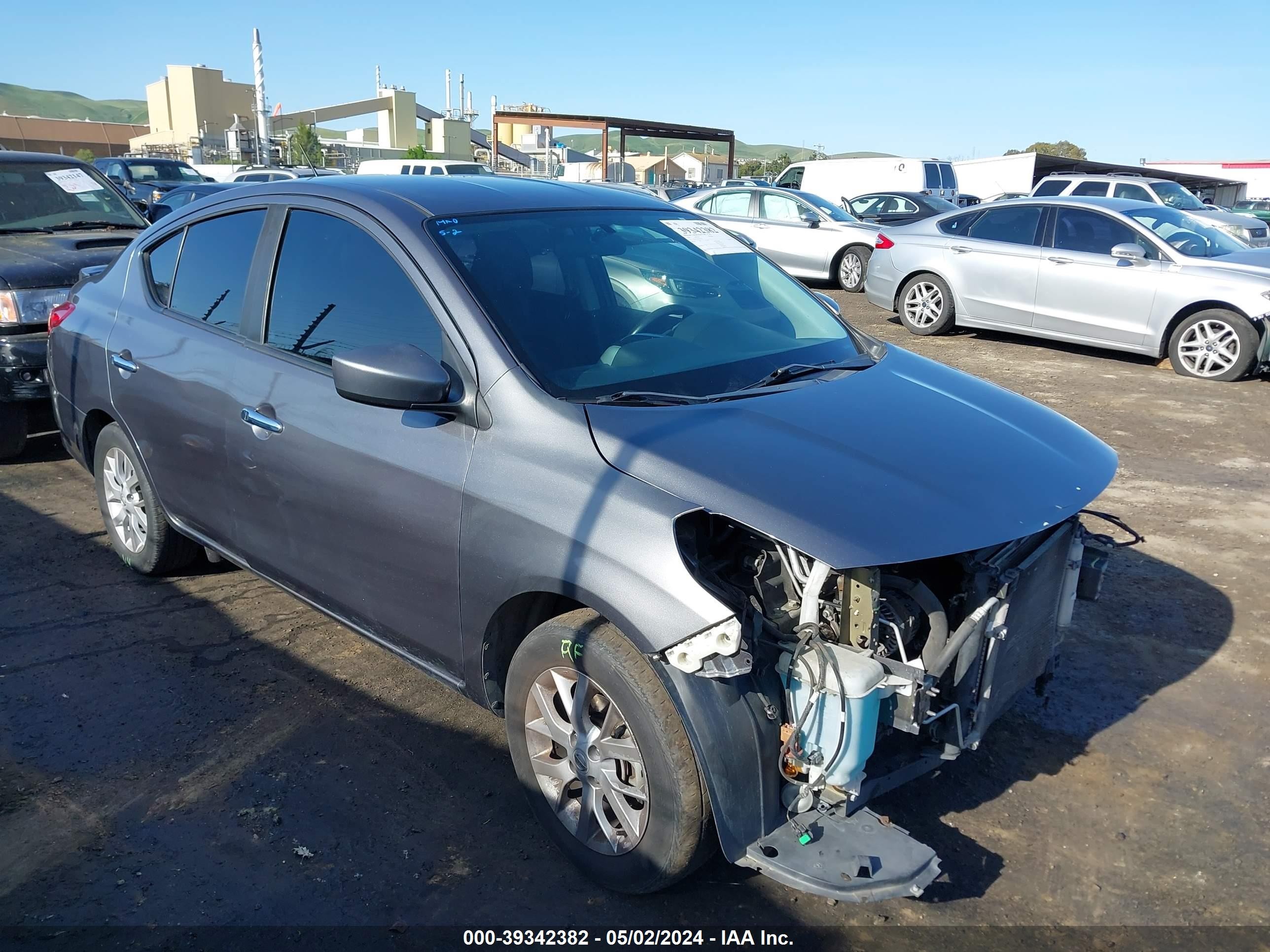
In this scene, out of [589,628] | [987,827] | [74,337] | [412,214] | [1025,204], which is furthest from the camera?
[1025,204]

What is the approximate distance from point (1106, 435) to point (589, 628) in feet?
19.9

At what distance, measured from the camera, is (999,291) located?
10.8 metres

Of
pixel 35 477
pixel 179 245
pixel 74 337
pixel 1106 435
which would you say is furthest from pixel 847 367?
pixel 35 477

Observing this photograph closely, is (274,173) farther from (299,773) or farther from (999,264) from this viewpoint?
(299,773)

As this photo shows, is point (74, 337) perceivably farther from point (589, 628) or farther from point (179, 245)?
point (589, 628)

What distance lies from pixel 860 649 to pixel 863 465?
19.7 inches

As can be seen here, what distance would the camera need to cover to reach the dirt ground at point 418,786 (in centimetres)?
277

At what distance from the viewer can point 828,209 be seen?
1584 cm

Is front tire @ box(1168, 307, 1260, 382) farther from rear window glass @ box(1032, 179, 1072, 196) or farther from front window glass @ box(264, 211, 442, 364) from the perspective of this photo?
rear window glass @ box(1032, 179, 1072, 196)

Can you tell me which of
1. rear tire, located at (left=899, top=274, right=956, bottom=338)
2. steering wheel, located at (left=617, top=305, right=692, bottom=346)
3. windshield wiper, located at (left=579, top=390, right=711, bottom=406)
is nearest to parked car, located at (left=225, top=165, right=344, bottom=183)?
rear tire, located at (left=899, top=274, right=956, bottom=338)

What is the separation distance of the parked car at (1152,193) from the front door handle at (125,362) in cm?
1650

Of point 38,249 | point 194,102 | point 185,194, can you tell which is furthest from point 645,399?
point 194,102

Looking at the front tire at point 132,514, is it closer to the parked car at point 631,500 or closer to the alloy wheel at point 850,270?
the parked car at point 631,500

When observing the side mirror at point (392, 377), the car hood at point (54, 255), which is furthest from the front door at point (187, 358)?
the car hood at point (54, 255)
